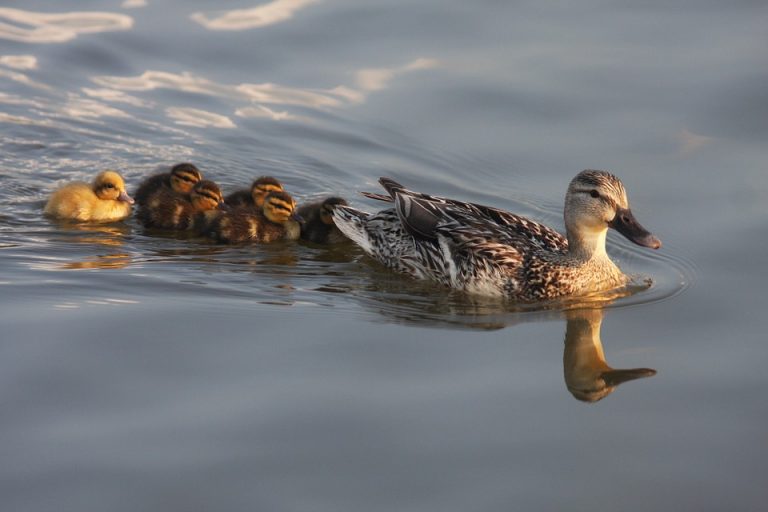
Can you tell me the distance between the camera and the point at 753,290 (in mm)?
5148

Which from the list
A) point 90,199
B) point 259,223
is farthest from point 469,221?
point 90,199

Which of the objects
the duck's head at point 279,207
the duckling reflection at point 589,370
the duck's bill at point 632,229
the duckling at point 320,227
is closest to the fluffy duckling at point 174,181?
the duck's head at point 279,207

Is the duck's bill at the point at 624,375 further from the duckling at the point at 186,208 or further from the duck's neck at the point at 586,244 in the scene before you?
the duckling at the point at 186,208

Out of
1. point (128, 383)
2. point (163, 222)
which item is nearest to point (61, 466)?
→ point (128, 383)

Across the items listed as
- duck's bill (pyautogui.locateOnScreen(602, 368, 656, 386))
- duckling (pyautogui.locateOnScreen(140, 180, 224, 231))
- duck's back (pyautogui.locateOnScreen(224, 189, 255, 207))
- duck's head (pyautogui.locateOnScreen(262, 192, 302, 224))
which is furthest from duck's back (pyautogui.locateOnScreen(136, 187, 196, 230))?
duck's bill (pyautogui.locateOnScreen(602, 368, 656, 386))

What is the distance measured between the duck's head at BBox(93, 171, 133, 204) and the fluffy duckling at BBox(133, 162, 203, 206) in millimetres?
154

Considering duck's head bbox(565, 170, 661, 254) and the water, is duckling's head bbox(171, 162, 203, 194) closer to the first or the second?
the water

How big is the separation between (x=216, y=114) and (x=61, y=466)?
14.4 feet

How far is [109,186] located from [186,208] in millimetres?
414

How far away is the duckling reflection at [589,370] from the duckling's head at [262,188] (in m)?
2.13

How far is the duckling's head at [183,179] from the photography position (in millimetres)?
6512

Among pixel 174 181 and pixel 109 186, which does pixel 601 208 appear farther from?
pixel 109 186

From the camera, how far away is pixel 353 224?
20.4 ft

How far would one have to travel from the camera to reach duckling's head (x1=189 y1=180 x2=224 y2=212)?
21.0 ft
